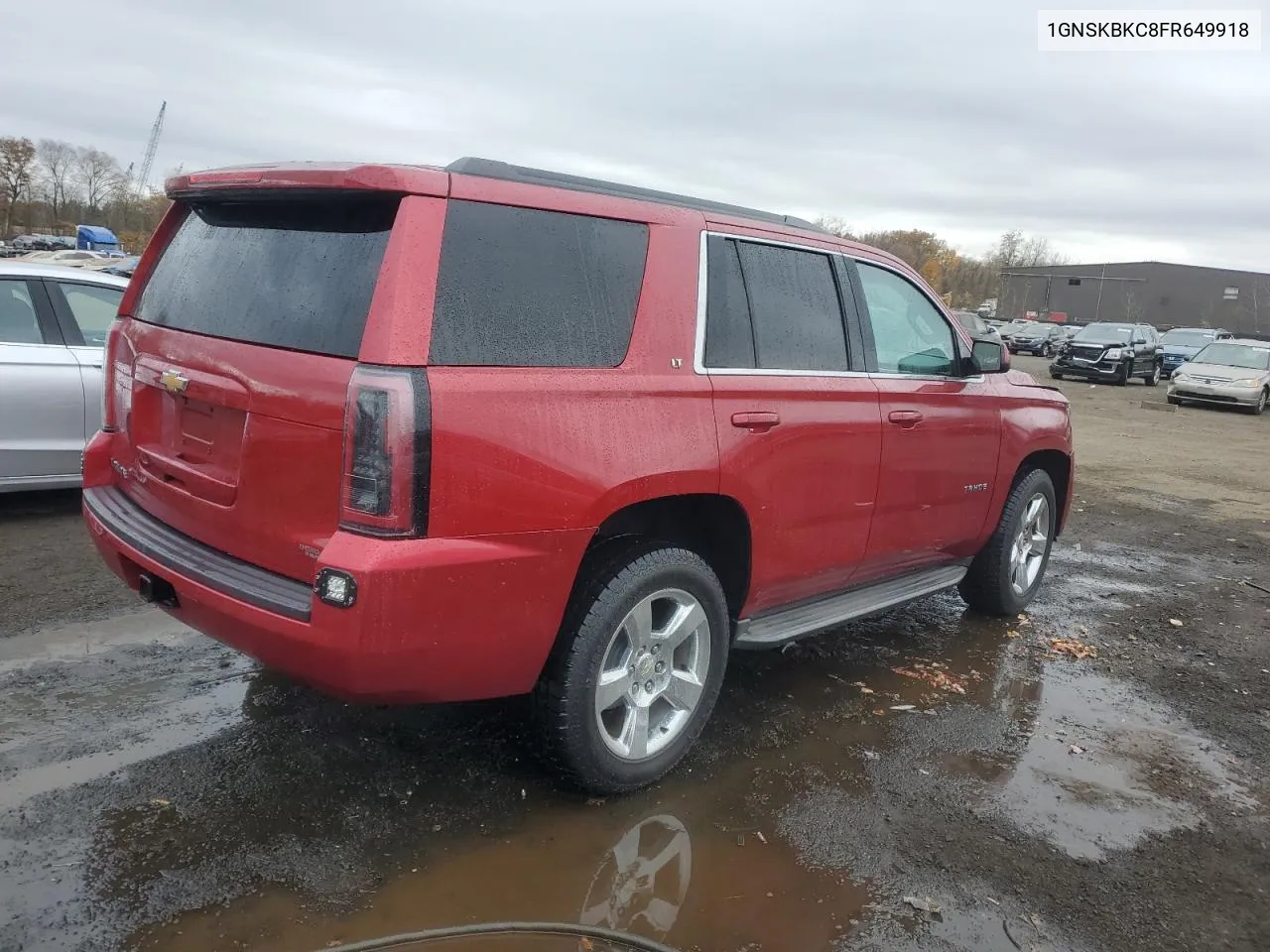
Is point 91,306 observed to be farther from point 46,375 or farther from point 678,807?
point 678,807

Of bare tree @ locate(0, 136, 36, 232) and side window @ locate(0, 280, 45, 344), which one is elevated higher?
bare tree @ locate(0, 136, 36, 232)

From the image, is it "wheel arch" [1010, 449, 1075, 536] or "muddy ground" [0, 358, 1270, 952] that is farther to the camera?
"wheel arch" [1010, 449, 1075, 536]

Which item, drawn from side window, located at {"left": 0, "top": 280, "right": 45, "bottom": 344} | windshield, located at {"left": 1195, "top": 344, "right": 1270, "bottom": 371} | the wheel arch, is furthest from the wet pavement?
windshield, located at {"left": 1195, "top": 344, "right": 1270, "bottom": 371}

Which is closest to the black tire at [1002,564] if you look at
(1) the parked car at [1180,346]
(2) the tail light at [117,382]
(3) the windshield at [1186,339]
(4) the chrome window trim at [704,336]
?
(4) the chrome window trim at [704,336]

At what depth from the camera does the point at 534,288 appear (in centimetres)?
285

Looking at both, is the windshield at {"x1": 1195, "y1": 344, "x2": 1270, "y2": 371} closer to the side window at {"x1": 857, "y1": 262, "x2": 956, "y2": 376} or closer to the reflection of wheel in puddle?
the side window at {"x1": 857, "y1": 262, "x2": 956, "y2": 376}

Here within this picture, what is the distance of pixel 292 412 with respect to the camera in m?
2.64

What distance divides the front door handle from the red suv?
0.27ft

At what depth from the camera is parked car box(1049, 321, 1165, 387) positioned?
26172 millimetres

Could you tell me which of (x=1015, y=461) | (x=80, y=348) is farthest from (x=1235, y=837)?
(x=80, y=348)

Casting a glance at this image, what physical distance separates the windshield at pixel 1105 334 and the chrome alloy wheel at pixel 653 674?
26819mm

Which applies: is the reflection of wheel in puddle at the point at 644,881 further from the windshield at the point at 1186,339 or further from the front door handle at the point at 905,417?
the windshield at the point at 1186,339

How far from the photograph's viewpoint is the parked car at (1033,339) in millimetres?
44275

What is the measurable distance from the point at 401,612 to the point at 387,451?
0.43 meters
